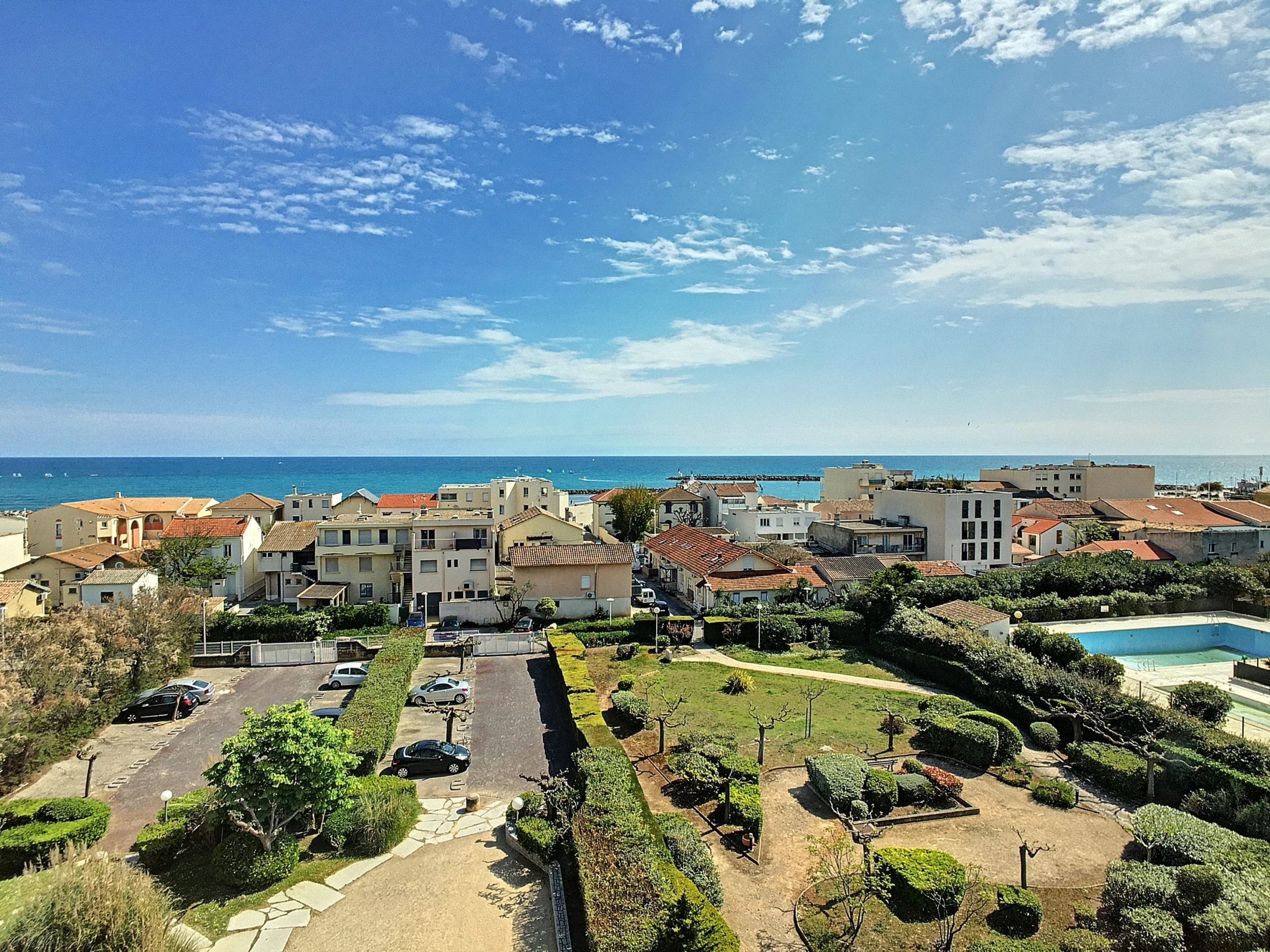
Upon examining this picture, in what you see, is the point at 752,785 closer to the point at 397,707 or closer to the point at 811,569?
the point at 397,707

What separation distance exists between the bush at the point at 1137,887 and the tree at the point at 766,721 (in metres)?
9.79

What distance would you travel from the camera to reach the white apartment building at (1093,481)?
9994 centimetres

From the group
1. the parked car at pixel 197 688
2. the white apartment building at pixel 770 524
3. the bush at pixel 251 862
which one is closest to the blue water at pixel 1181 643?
the white apartment building at pixel 770 524

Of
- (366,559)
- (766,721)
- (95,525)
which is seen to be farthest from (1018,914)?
(95,525)

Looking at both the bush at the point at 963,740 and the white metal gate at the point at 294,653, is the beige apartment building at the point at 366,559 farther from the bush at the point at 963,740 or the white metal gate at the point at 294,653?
the bush at the point at 963,740

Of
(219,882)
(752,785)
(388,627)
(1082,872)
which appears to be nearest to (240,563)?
(388,627)

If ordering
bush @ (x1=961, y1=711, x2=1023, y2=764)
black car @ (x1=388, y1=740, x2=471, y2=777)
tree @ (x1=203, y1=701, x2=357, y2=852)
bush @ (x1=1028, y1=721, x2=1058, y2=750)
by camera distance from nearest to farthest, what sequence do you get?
tree @ (x1=203, y1=701, x2=357, y2=852)
black car @ (x1=388, y1=740, x2=471, y2=777)
bush @ (x1=961, y1=711, x2=1023, y2=764)
bush @ (x1=1028, y1=721, x2=1058, y2=750)

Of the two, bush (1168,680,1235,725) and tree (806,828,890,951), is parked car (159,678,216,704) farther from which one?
bush (1168,680,1235,725)

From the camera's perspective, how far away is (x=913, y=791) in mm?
20422

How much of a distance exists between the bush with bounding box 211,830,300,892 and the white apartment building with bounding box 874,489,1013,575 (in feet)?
174

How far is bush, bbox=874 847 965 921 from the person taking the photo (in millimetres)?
15023

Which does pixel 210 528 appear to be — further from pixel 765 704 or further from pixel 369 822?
pixel 765 704

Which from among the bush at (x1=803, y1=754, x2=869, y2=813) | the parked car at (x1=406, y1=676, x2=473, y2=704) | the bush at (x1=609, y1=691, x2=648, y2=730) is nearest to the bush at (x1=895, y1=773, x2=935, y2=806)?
the bush at (x1=803, y1=754, x2=869, y2=813)

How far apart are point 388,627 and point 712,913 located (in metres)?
32.1
